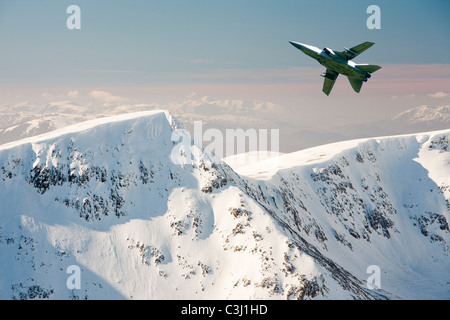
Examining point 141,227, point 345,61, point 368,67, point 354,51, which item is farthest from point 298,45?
point 141,227

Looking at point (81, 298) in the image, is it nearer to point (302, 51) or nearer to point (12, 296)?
point (12, 296)

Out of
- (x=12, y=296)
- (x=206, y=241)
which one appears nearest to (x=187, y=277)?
(x=206, y=241)

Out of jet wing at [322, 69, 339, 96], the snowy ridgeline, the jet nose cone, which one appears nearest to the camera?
the jet nose cone

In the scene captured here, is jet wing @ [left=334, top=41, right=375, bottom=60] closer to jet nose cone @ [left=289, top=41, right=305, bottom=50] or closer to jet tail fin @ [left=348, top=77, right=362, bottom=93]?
jet tail fin @ [left=348, top=77, right=362, bottom=93]

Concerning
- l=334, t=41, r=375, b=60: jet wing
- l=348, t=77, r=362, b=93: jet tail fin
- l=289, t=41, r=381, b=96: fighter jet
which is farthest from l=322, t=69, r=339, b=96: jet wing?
l=334, t=41, r=375, b=60: jet wing

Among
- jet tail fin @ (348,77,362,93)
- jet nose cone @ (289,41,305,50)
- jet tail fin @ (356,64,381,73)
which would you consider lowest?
jet tail fin @ (348,77,362,93)

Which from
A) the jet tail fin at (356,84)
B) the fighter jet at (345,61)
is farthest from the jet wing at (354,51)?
the jet tail fin at (356,84)

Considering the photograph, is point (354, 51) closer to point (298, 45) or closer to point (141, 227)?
point (298, 45)
